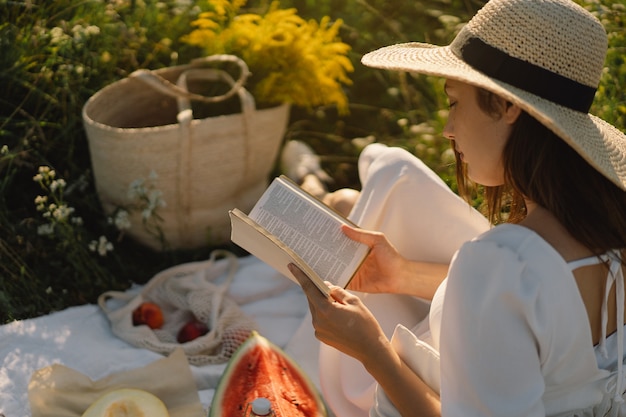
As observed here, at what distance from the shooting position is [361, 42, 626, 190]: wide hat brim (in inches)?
62.6

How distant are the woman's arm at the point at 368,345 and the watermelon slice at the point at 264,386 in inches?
20.7

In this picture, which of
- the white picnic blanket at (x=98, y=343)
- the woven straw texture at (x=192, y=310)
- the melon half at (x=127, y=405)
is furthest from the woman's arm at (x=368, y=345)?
the woven straw texture at (x=192, y=310)

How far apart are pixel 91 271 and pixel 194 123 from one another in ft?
2.51

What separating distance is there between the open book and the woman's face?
1.73 feet

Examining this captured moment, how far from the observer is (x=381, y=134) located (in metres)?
4.44

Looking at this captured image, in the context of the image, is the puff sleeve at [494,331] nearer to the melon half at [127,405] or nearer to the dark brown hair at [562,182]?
the dark brown hair at [562,182]

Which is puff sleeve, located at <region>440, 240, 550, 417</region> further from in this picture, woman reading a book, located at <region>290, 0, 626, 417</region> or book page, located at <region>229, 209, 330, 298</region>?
book page, located at <region>229, 209, 330, 298</region>

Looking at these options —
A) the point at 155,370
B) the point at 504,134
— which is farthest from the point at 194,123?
the point at 504,134

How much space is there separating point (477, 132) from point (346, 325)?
57 centimetres

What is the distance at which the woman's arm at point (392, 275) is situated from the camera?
97.0 inches

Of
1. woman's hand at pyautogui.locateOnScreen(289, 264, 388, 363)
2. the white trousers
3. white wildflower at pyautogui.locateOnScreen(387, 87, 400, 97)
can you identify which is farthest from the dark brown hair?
white wildflower at pyautogui.locateOnScreen(387, 87, 400, 97)

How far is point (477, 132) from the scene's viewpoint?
68.0 inches

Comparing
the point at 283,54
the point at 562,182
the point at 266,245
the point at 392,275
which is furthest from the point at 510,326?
the point at 283,54

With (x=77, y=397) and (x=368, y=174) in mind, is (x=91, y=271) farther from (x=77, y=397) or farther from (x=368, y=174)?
(x=368, y=174)
